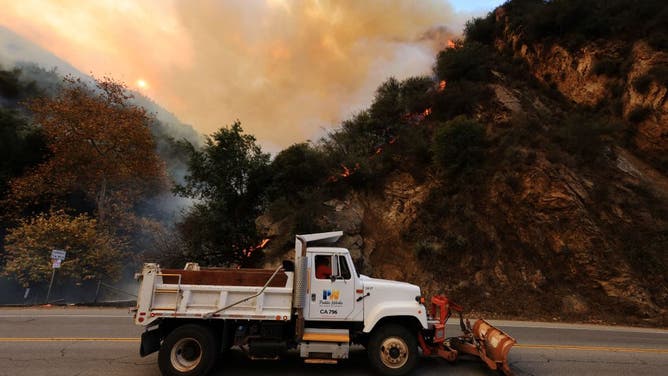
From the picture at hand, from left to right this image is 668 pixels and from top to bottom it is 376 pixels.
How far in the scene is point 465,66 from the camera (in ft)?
93.9

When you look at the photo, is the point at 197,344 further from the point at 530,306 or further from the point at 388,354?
the point at 530,306

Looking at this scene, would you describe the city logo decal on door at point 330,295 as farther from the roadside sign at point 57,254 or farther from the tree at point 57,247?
the tree at point 57,247

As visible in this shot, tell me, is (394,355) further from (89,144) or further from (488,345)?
(89,144)

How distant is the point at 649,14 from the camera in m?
26.0

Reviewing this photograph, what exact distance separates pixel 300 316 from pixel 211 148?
60.1 ft

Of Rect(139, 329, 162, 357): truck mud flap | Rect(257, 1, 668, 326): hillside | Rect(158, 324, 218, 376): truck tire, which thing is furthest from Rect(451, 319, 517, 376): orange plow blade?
Rect(257, 1, 668, 326): hillside

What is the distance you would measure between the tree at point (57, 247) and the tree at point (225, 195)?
508 cm

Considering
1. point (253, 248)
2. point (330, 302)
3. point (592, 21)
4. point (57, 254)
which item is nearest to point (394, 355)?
point (330, 302)

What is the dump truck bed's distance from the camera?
247 inches

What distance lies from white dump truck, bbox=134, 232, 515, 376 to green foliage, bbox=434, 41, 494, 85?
84.6 ft

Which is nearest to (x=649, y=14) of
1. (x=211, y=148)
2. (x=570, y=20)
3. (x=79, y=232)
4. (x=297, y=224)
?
(x=570, y=20)

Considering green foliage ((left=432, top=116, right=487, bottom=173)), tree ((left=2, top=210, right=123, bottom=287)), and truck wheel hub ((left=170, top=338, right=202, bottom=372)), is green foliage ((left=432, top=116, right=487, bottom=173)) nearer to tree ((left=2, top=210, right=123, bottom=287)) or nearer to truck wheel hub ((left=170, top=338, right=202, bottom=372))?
truck wheel hub ((left=170, top=338, right=202, bottom=372))

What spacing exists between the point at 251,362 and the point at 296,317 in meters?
1.62

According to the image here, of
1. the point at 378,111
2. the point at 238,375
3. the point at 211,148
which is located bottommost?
the point at 238,375
